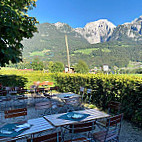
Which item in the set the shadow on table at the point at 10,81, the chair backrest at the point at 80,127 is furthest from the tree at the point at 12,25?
the chair backrest at the point at 80,127

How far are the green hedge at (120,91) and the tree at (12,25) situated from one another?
158 inches

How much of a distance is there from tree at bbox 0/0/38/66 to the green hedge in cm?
402

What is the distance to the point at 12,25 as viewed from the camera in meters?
6.18

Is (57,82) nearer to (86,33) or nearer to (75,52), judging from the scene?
(75,52)

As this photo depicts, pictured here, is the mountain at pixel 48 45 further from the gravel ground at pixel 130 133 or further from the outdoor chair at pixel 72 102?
the gravel ground at pixel 130 133

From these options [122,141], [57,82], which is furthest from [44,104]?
[57,82]

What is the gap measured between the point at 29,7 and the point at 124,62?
78.7 meters

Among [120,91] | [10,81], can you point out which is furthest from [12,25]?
[10,81]

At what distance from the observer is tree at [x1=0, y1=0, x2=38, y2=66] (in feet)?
20.2

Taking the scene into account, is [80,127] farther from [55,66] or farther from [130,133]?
[55,66]

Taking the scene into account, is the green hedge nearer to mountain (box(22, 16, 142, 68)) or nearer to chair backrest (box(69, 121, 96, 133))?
chair backrest (box(69, 121, 96, 133))

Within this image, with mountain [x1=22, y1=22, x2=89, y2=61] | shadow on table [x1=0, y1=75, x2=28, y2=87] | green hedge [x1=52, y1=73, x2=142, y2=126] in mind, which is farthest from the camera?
mountain [x1=22, y1=22, x2=89, y2=61]

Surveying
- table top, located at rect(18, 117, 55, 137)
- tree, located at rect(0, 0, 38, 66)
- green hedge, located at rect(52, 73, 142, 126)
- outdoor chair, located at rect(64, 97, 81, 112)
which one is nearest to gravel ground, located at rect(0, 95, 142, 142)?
green hedge, located at rect(52, 73, 142, 126)

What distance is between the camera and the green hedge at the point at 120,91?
4621mm
